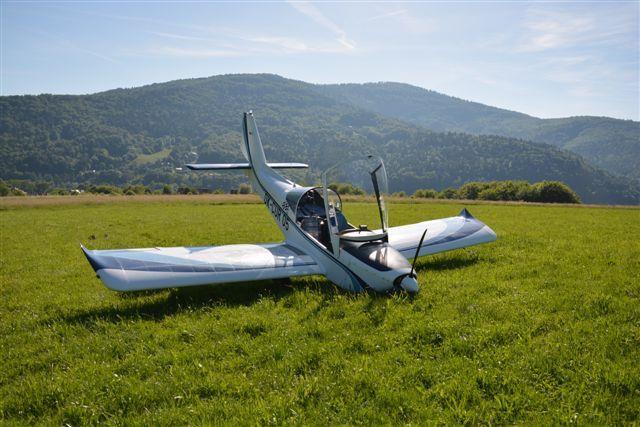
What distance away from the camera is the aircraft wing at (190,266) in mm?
7594

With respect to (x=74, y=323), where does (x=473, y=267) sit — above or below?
above

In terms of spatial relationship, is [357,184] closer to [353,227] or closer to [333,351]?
[353,227]

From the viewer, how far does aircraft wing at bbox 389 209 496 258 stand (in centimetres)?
1070

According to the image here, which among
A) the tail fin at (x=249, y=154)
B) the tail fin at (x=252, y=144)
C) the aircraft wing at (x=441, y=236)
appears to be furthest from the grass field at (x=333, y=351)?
the tail fin at (x=252, y=144)

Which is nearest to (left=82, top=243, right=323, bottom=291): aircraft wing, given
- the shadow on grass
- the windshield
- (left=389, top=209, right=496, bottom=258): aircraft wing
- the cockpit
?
the cockpit

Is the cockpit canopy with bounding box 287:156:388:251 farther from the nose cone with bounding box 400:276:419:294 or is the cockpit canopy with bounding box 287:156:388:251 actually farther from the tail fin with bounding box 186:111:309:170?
the tail fin with bounding box 186:111:309:170

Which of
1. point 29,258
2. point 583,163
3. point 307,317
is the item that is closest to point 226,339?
point 307,317

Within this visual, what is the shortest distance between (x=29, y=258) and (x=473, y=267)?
14.3 metres

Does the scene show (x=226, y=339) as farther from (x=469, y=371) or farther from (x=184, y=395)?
(x=469, y=371)

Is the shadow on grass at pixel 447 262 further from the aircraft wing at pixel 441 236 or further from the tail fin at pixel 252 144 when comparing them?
the tail fin at pixel 252 144

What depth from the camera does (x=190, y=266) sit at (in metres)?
8.30

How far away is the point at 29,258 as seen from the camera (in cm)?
1420

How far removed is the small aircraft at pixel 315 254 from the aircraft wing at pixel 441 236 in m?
0.03

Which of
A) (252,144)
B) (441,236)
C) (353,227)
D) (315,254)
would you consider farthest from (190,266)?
(252,144)
